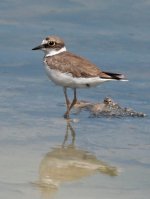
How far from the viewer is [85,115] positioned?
8.45 m

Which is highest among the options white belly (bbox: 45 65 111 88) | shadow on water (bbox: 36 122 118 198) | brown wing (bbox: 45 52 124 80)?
brown wing (bbox: 45 52 124 80)

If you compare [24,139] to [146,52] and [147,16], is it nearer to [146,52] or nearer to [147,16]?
[146,52]

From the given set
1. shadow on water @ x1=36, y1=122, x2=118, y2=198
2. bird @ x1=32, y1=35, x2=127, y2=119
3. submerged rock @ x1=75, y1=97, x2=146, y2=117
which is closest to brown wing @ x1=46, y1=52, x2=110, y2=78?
bird @ x1=32, y1=35, x2=127, y2=119

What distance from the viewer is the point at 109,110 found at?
8430mm

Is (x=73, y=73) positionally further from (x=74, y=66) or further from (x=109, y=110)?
(x=109, y=110)

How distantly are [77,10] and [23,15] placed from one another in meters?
0.77

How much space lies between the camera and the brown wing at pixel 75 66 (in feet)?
28.0

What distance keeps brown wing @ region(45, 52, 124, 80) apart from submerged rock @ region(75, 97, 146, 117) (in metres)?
0.32

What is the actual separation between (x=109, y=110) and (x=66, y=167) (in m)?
1.84

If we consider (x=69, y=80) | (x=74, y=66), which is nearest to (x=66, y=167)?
(x=69, y=80)

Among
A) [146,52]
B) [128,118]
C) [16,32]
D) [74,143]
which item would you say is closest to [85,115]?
[128,118]

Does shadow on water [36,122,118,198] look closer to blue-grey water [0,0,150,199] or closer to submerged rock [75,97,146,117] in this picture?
blue-grey water [0,0,150,199]

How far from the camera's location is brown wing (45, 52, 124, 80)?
8523mm

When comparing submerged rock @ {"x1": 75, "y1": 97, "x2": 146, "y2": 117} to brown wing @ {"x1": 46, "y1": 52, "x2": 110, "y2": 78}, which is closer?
submerged rock @ {"x1": 75, "y1": 97, "x2": 146, "y2": 117}
